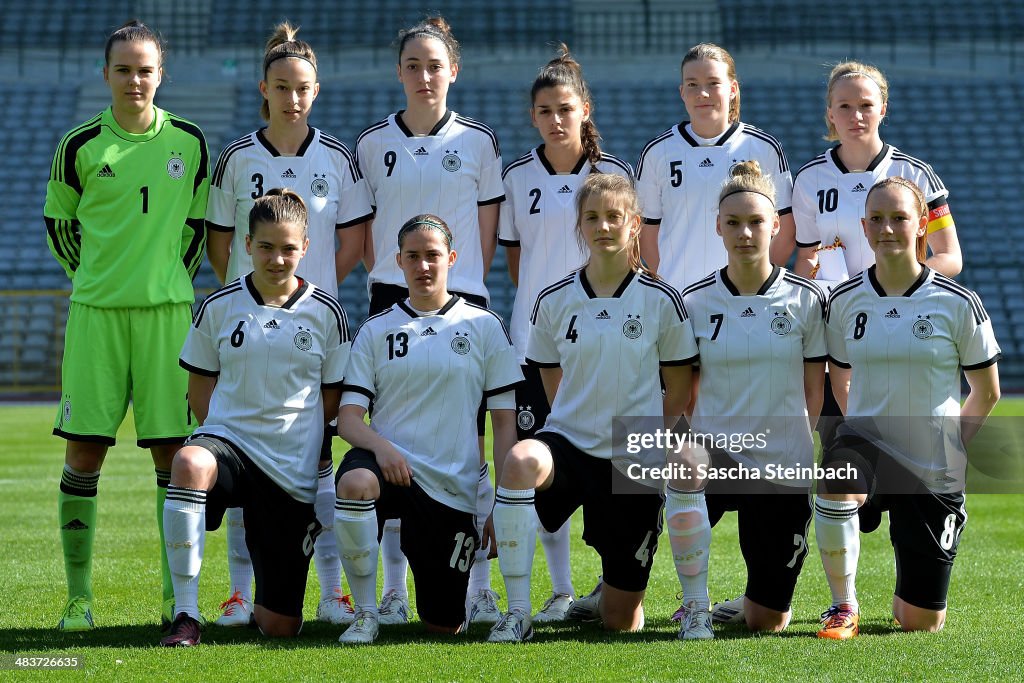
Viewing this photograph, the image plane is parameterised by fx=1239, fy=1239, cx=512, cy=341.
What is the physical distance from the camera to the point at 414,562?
13.8ft

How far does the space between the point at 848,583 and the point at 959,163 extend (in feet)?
54.1

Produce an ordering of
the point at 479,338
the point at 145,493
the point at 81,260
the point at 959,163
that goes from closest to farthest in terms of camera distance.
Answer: the point at 479,338
the point at 81,260
the point at 145,493
the point at 959,163

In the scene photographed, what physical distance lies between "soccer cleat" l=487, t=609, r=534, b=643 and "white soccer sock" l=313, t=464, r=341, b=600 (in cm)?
76

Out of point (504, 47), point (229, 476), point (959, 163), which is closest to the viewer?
point (229, 476)

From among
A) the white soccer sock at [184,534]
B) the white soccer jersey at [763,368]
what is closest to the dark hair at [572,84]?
the white soccer jersey at [763,368]

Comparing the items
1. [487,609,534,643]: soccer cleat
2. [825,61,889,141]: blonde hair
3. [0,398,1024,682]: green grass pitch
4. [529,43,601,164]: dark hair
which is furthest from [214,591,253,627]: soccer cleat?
[825,61,889,141]: blonde hair

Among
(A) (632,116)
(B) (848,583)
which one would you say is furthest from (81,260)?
(A) (632,116)

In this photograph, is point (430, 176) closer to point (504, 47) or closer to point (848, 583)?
point (848, 583)

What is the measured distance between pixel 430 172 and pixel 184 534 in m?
1.77

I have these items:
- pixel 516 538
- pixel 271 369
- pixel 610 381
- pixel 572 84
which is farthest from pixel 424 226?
pixel 516 538

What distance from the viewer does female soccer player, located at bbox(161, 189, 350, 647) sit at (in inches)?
161

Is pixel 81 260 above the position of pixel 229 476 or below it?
above

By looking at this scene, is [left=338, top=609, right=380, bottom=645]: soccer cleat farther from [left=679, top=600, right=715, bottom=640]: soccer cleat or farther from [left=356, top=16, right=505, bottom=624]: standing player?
[left=679, top=600, right=715, bottom=640]: soccer cleat

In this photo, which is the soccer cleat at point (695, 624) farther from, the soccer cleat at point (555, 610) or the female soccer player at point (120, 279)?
the female soccer player at point (120, 279)
